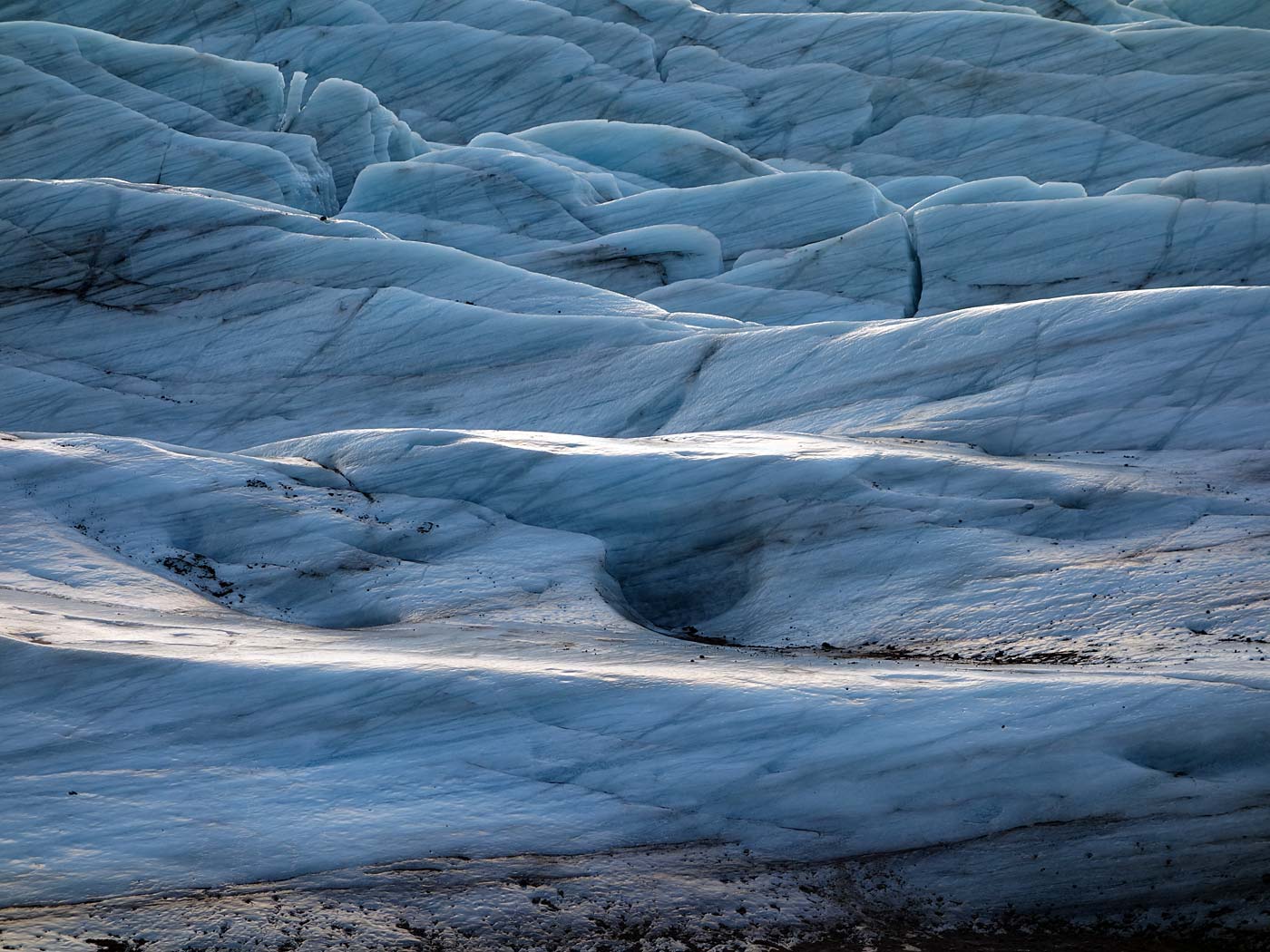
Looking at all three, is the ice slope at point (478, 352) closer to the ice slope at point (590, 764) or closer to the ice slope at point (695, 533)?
the ice slope at point (695, 533)

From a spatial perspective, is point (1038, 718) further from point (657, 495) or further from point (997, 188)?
point (997, 188)

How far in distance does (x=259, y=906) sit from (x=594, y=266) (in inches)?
712

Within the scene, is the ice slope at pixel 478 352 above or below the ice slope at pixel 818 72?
below


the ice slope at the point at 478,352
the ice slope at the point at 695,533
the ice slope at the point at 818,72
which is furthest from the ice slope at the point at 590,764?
the ice slope at the point at 818,72

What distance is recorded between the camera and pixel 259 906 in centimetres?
690

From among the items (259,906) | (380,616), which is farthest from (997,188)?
(259,906)

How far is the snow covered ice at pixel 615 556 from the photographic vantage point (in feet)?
24.1

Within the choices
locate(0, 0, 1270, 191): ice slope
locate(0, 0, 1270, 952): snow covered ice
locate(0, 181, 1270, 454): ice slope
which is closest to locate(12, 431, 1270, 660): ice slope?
locate(0, 0, 1270, 952): snow covered ice

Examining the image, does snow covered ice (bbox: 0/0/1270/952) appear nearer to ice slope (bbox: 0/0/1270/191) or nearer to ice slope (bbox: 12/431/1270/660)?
ice slope (bbox: 12/431/1270/660)

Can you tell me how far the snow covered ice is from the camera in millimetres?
7332

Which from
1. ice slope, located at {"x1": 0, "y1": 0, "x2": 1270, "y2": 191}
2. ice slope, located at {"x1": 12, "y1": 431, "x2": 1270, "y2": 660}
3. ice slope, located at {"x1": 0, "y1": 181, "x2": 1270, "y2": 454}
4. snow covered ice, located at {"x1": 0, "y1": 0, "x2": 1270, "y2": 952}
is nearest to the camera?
snow covered ice, located at {"x1": 0, "y1": 0, "x2": 1270, "y2": 952}

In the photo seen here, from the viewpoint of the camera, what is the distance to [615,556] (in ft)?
41.2

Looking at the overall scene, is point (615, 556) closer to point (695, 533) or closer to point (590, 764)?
point (695, 533)

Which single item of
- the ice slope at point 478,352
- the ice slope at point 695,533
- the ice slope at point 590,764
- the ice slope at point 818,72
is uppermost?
the ice slope at point 818,72
